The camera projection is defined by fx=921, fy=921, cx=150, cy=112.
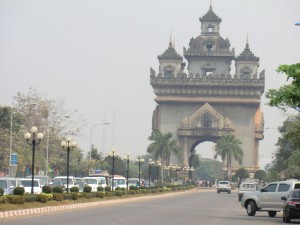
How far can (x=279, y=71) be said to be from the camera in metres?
34.8

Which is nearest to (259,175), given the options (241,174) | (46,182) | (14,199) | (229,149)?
(241,174)

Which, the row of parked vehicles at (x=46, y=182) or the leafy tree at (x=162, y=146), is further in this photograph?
the leafy tree at (x=162, y=146)

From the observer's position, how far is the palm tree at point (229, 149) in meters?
147

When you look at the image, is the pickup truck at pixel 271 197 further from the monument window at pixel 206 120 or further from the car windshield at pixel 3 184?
the monument window at pixel 206 120

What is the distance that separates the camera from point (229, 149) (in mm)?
146625

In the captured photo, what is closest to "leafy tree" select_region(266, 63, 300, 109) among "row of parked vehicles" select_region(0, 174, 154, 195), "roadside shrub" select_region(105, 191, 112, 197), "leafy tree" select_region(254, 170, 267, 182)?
"row of parked vehicles" select_region(0, 174, 154, 195)

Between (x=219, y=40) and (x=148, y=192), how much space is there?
88042 millimetres

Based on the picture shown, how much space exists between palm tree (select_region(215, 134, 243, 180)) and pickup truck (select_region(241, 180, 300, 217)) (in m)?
105

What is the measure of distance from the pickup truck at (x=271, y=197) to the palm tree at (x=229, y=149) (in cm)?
10500

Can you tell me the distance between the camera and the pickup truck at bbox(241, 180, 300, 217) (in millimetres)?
40812

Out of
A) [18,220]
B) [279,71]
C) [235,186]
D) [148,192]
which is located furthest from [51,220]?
[235,186]

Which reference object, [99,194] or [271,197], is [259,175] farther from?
[271,197]

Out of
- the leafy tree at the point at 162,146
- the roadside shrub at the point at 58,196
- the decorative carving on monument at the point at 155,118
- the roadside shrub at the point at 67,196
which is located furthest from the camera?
the decorative carving on monument at the point at 155,118

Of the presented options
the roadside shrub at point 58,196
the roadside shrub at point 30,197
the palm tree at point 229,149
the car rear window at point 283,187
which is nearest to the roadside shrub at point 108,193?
→ the roadside shrub at point 58,196
